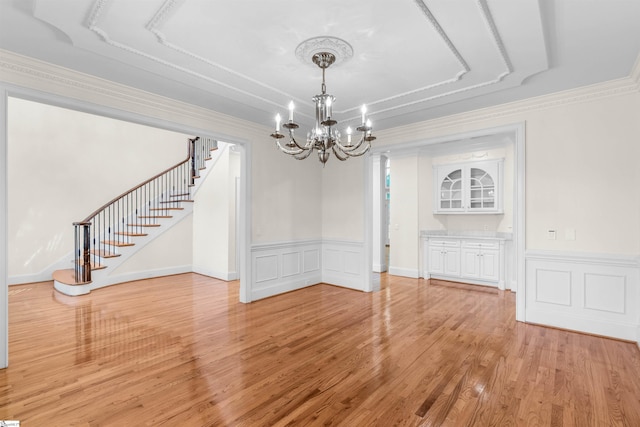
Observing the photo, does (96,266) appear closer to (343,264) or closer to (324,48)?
(343,264)

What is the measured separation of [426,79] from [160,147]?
A: 7237mm

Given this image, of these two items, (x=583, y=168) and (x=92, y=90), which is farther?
(x=583, y=168)

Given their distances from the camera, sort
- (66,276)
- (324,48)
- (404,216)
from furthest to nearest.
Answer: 1. (404,216)
2. (66,276)
3. (324,48)

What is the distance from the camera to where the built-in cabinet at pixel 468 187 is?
625cm

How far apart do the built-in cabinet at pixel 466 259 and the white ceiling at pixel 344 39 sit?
307cm

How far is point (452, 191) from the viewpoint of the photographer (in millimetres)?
6766

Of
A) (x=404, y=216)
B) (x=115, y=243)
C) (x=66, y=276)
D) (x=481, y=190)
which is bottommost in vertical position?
(x=66, y=276)

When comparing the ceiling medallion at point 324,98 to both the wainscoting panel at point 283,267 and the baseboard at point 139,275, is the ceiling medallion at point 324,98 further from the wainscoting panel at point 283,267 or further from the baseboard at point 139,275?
the baseboard at point 139,275

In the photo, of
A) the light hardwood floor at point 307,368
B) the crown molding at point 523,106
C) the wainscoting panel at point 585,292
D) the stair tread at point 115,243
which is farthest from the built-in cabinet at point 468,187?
the stair tread at point 115,243

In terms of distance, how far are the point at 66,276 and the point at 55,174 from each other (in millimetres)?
2348

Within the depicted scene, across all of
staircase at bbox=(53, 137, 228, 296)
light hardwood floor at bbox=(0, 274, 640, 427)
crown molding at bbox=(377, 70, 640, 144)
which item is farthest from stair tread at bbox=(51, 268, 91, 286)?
crown molding at bbox=(377, 70, 640, 144)

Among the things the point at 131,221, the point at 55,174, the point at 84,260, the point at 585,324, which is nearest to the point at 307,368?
the point at 585,324

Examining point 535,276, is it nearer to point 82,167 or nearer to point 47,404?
point 47,404

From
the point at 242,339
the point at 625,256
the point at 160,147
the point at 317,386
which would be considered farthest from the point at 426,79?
the point at 160,147
